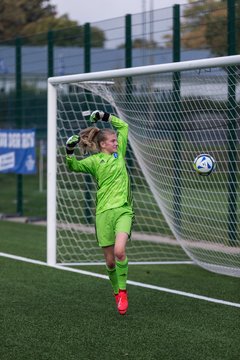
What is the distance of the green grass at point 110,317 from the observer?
6496mm

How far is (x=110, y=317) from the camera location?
7.75 metres

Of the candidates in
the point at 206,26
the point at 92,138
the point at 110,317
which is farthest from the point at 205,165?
the point at 206,26

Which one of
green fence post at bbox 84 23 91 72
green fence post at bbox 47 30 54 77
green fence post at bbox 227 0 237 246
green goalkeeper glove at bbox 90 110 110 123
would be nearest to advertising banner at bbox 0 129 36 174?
green fence post at bbox 47 30 54 77

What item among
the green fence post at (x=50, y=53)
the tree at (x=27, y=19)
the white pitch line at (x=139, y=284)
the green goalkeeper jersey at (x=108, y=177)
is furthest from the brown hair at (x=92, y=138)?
the tree at (x=27, y=19)

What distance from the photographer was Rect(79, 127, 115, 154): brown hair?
8.37 metres

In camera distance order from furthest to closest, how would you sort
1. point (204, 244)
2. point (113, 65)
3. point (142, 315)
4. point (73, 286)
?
point (113, 65), point (204, 244), point (73, 286), point (142, 315)

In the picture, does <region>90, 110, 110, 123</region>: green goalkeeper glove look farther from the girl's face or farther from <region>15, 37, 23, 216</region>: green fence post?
<region>15, 37, 23, 216</region>: green fence post

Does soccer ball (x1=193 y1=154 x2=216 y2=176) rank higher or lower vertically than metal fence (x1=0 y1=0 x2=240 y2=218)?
lower

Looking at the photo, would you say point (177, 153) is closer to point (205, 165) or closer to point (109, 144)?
point (205, 165)

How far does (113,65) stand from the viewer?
15648mm

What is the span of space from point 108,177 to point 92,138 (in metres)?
0.44

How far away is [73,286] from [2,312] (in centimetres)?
157

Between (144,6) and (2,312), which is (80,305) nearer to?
(2,312)

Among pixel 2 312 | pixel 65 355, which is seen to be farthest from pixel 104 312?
pixel 65 355
